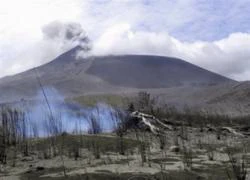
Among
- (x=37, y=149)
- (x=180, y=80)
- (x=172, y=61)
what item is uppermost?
(x=172, y=61)

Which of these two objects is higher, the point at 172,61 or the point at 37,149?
the point at 172,61

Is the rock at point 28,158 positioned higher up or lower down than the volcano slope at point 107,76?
lower down

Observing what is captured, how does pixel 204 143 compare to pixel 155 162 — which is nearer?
pixel 155 162

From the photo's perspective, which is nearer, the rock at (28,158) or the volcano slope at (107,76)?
the rock at (28,158)

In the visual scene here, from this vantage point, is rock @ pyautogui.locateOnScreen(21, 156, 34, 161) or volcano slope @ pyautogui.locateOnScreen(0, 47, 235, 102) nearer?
rock @ pyautogui.locateOnScreen(21, 156, 34, 161)

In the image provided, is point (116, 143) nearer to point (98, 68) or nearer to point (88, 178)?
point (88, 178)

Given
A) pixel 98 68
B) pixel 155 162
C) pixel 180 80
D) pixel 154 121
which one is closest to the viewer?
pixel 155 162

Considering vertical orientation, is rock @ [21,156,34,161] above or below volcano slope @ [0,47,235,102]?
below

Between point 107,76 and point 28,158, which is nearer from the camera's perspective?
point 28,158

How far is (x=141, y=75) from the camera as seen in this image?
132 m

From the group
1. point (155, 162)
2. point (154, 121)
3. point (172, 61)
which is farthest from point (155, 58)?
point (155, 162)

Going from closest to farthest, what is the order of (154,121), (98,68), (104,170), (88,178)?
(88,178), (104,170), (154,121), (98,68)

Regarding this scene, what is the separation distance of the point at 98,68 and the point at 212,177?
125m

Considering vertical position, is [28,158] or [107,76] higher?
[107,76]
